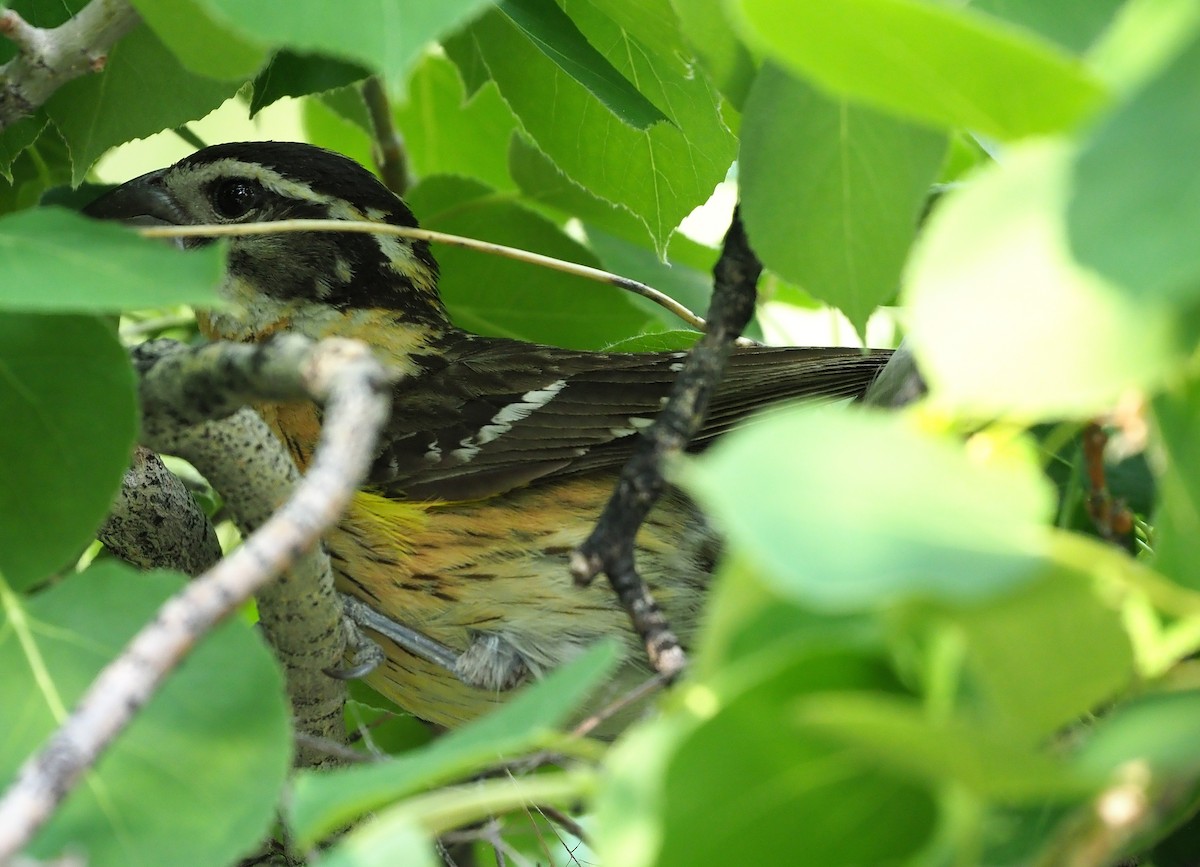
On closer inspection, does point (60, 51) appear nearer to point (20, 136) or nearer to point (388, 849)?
point (20, 136)

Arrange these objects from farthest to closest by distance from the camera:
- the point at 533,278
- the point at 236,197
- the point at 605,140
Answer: the point at 236,197, the point at 533,278, the point at 605,140

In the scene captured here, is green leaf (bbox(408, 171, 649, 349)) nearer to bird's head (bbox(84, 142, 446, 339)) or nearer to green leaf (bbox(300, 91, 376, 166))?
bird's head (bbox(84, 142, 446, 339))

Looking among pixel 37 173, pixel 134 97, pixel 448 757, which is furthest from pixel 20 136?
pixel 448 757

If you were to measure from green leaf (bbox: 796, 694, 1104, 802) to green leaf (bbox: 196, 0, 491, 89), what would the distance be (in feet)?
1.71

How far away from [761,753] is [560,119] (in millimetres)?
1298

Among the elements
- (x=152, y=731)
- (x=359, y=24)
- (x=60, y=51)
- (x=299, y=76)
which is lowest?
(x=152, y=731)

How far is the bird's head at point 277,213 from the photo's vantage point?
2619 millimetres

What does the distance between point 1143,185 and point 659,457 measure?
729mm

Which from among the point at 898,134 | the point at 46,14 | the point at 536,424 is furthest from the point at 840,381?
the point at 46,14

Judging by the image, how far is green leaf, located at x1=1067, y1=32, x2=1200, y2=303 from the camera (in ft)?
2.15

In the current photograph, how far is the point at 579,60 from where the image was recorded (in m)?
1.50

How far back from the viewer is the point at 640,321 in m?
2.42

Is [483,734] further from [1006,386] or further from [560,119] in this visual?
[560,119]

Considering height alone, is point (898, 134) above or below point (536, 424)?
above
